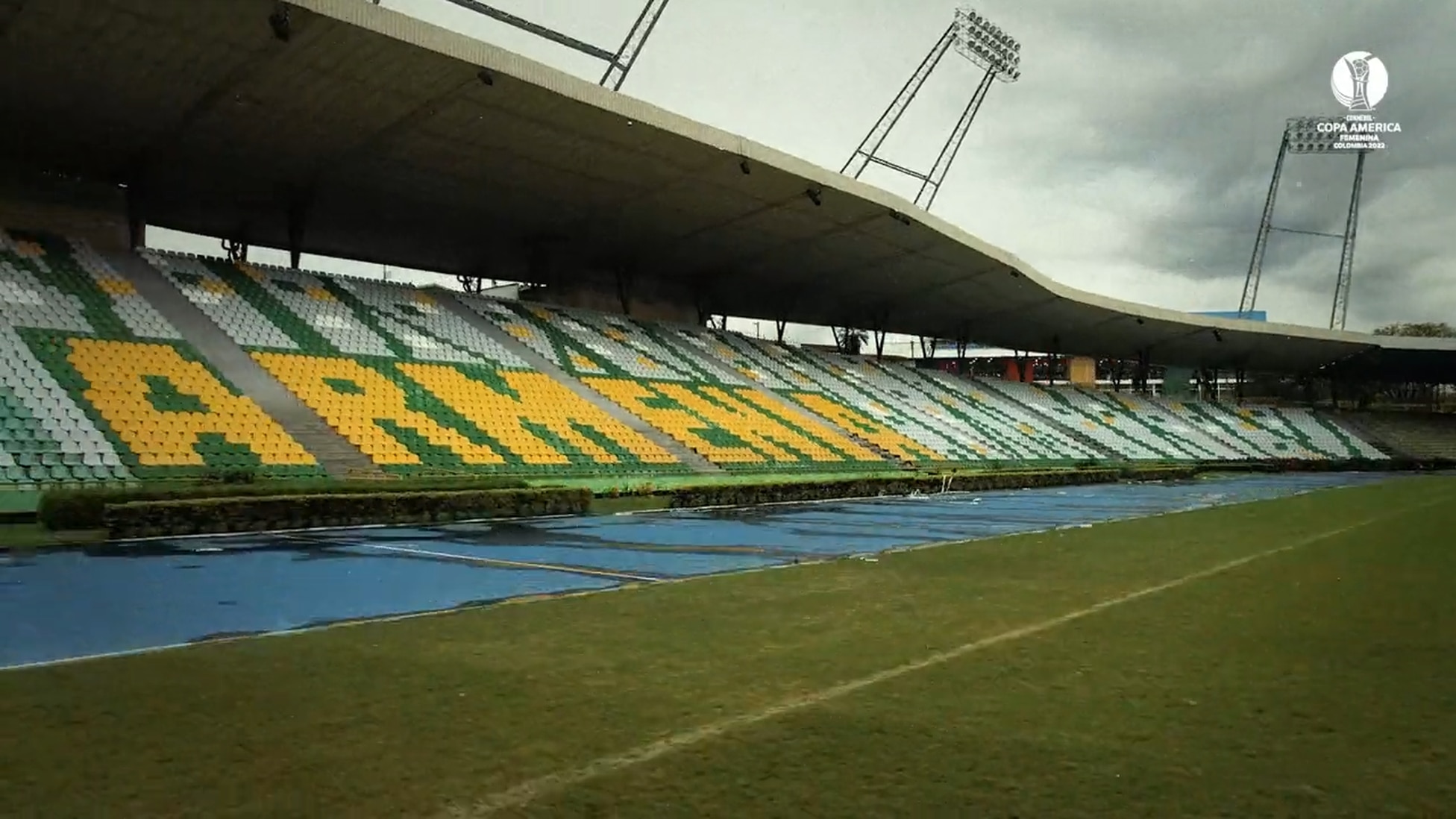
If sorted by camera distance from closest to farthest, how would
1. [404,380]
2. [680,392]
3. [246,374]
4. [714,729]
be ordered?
1. [714,729]
2. [246,374]
3. [404,380]
4. [680,392]

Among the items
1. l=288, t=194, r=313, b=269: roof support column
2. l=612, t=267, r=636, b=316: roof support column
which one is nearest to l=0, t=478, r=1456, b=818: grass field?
l=288, t=194, r=313, b=269: roof support column

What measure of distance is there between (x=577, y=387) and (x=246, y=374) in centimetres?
1060

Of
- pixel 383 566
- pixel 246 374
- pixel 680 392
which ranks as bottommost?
pixel 383 566

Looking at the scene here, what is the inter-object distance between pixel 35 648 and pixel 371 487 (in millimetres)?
10834

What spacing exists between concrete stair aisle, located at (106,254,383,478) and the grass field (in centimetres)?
1502

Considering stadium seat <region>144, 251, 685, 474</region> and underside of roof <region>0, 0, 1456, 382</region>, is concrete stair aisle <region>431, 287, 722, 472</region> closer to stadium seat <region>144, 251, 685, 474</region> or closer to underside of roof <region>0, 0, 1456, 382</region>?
stadium seat <region>144, 251, 685, 474</region>

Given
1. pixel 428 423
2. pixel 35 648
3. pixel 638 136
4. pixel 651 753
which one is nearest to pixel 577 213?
pixel 638 136

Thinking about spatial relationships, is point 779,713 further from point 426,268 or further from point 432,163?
point 426,268

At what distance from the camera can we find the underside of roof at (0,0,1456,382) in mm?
19422

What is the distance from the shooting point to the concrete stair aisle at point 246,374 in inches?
872

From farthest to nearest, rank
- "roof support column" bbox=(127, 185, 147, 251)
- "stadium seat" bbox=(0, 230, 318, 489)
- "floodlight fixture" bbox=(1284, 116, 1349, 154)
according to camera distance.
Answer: "floodlight fixture" bbox=(1284, 116, 1349, 154) < "roof support column" bbox=(127, 185, 147, 251) < "stadium seat" bbox=(0, 230, 318, 489)

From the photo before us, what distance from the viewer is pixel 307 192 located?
28812mm

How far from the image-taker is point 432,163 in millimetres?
26469

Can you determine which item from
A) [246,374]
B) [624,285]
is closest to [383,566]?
[246,374]
